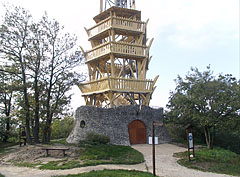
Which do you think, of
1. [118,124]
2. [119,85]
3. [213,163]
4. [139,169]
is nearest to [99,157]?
[139,169]

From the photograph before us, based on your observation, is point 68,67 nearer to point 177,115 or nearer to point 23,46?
point 23,46

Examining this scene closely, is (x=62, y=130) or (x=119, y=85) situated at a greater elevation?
(x=119, y=85)

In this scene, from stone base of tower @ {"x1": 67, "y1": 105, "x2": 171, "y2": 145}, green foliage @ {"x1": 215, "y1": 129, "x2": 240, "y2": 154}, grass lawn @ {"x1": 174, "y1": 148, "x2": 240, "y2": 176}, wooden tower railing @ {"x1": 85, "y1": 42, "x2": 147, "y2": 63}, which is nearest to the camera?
grass lawn @ {"x1": 174, "y1": 148, "x2": 240, "y2": 176}

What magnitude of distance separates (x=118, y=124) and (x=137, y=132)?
5.68 feet

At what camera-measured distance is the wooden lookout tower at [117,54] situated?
16.2 metres

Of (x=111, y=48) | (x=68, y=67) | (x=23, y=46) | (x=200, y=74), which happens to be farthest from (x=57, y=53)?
(x=200, y=74)

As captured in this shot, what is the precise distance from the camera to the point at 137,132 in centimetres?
1577

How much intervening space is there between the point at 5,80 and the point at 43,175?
10736 mm

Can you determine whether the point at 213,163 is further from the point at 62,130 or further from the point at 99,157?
the point at 62,130

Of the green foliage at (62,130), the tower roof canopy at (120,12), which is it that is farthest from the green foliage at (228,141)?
the green foliage at (62,130)

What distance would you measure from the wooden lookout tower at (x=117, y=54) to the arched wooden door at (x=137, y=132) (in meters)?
1.95

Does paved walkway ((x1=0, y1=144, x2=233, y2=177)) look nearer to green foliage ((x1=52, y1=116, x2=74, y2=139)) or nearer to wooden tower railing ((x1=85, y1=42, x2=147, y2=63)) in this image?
wooden tower railing ((x1=85, y1=42, x2=147, y2=63))

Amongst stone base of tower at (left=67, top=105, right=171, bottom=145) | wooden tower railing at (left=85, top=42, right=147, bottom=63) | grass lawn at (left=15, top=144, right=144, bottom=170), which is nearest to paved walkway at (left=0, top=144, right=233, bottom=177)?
grass lawn at (left=15, top=144, right=144, bottom=170)

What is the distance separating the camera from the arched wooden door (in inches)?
615
